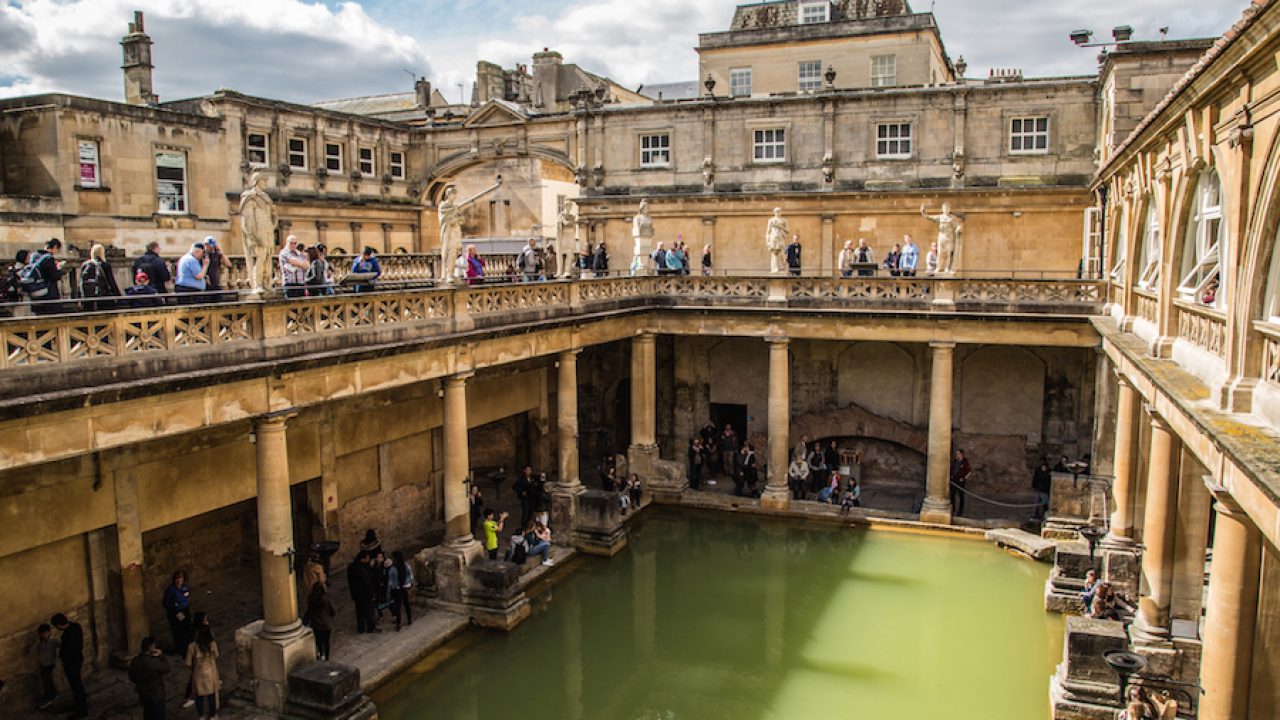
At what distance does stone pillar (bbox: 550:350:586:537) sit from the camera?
2183cm

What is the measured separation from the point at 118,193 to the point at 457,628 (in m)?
19.0

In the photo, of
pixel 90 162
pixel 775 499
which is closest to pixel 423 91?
pixel 90 162

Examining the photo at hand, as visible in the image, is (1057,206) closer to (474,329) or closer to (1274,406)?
(474,329)

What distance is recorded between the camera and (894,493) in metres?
27.1

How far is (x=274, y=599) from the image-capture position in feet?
45.6

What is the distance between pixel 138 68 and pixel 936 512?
28.3 m

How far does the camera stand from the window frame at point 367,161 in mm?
35853

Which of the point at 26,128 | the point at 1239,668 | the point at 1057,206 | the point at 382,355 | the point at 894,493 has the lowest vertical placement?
the point at 894,493

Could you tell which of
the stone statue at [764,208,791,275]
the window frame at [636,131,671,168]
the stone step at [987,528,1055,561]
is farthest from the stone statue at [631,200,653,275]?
the stone step at [987,528,1055,561]

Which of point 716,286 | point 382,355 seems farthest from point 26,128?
point 716,286

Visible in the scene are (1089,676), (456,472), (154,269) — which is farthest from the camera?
(456,472)

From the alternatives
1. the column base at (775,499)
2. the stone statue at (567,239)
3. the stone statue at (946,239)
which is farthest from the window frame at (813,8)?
the column base at (775,499)

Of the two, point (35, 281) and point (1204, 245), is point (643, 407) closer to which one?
point (35, 281)

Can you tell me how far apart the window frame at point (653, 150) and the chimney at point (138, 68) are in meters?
16.2
